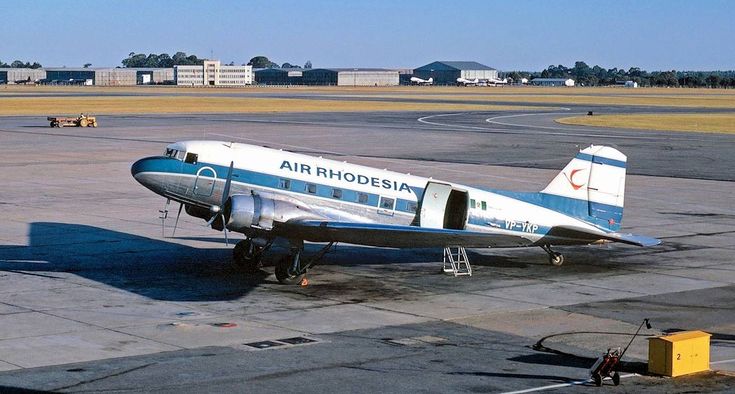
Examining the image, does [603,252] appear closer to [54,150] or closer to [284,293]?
[284,293]

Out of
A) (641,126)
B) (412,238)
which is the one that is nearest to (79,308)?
(412,238)

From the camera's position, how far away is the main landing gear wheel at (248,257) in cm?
3294

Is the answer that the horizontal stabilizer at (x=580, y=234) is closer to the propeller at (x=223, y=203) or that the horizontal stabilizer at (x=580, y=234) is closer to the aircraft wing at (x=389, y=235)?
the aircraft wing at (x=389, y=235)

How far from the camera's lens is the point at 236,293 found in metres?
29.7

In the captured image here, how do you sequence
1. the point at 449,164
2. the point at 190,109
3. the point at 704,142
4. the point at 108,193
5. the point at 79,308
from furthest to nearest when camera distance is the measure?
1. the point at 190,109
2. the point at 704,142
3. the point at 449,164
4. the point at 108,193
5. the point at 79,308

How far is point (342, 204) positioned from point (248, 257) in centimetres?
335

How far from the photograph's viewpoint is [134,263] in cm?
3409

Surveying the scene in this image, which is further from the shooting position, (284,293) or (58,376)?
(284,293)

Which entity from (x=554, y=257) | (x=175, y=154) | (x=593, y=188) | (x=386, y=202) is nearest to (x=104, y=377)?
(x=175, y=154)

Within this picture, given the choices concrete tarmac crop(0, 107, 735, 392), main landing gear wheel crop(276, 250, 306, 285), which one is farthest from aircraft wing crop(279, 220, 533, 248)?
concrete tarmac crop(0, 107, 735, 392)

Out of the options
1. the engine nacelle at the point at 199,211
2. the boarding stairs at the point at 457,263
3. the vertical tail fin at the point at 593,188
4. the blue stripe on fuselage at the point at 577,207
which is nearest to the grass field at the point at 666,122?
the vertical tail fin at the point at 593,188

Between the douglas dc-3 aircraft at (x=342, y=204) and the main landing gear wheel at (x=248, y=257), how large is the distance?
0.03m

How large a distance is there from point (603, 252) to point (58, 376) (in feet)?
74.3

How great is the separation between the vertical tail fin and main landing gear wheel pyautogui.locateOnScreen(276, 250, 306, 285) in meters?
8.47
